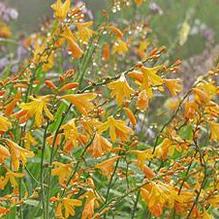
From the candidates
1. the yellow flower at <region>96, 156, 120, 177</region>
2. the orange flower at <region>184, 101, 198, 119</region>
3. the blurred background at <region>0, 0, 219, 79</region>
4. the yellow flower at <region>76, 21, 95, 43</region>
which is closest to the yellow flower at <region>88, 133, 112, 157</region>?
the yellow flower at <region>96, 156, 120, 177</region>

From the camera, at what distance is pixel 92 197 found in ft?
7.14

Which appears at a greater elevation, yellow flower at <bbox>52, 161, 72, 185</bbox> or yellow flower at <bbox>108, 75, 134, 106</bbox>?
yellow flower at <bbox>108, 75, 134, 106</bbox>

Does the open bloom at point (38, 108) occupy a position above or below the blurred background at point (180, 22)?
below

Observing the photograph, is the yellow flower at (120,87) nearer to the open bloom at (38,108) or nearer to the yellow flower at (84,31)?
the open bloom at (38,108)

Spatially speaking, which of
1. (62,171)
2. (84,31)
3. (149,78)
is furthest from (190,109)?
(84,31)

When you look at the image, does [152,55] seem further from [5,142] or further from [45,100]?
[5,142]

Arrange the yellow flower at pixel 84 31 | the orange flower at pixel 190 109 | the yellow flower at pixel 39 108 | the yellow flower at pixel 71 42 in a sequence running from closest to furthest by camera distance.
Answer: the yellow flower at pixel 39 108 → the orange flower at pixel 190 109 → the yellow flower at pixel 71 42 → the yellow flower at pixel 84 31

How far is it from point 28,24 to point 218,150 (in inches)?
270

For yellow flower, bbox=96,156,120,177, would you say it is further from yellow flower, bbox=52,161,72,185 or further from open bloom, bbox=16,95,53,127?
open bloom, bbox=16,95,53,127

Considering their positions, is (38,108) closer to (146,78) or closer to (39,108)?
(39,108)

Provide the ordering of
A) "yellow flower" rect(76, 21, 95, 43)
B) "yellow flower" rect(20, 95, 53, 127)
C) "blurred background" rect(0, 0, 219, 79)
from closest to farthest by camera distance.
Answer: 1. "yellow flower" rect(20, 95, 53, 127)
2. "yellow flower" rect(76, 21, 95, 43)
3. "blurred background" rect(0, 0, 219, 79)

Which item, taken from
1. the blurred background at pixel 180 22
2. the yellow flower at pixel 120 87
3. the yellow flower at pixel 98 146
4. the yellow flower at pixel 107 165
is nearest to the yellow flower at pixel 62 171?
the yellow flower at pixel 107 165

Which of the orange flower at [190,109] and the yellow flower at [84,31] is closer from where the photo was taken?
the orange flower at [190,109]

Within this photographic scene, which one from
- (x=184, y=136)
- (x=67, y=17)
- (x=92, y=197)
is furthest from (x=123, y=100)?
(x=184, y=136)
